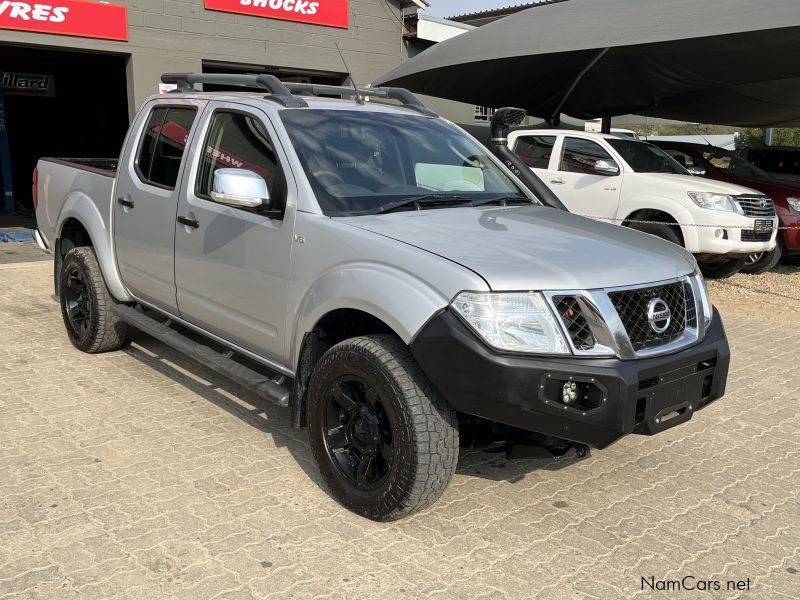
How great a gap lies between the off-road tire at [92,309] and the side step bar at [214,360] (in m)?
0.16

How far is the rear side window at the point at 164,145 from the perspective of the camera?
177 inches

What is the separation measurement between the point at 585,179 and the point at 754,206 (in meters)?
2.10

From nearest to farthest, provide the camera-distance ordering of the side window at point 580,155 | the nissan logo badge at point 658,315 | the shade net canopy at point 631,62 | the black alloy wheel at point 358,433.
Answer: the nissan logo badge at point 658,315 → the black alloy wheel at point 358,433 → the shade net canopy at point 631,62 → the side window at point 580,155

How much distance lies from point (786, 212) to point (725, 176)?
1416 mm

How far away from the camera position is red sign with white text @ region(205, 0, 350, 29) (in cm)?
1139

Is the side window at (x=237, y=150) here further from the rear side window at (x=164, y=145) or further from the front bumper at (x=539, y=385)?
the front bumper at (x=539, y=385)

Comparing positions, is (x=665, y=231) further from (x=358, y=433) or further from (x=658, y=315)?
(x=358, y=433)

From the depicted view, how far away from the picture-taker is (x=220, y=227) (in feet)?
13.0

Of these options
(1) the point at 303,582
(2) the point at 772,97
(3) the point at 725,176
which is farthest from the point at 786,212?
(1) the point at 303,582

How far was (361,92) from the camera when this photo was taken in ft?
14.9

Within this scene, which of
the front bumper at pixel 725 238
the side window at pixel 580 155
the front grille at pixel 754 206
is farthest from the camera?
the side window at pixel 580 155

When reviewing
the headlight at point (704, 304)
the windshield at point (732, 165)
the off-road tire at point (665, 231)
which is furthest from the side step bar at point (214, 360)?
the windshield at point (732, 165)

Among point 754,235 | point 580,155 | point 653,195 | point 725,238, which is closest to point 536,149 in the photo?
point 580,155

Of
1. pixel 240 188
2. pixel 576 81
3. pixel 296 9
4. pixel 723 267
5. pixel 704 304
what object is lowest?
pixel 723 267
